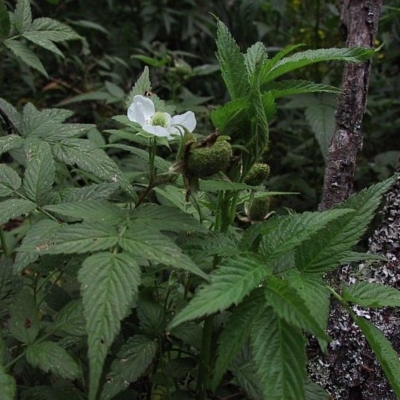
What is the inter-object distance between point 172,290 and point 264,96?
1.41 feet

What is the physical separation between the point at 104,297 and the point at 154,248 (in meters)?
Result: 0.10

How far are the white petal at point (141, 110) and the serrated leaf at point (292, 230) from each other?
A: 0.84 feet

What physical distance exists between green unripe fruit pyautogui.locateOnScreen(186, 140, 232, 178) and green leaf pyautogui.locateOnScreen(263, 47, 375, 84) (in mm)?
155

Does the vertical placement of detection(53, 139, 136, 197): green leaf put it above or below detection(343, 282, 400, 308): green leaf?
above

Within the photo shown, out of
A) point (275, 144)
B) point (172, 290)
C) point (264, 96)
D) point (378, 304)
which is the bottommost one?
point (275, 144)

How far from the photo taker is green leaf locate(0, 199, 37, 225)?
960 millimetres

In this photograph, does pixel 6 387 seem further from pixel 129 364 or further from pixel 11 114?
pixel 11 114

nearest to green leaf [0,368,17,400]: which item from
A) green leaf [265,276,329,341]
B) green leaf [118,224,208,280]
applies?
green leaf [118,224,208,280]

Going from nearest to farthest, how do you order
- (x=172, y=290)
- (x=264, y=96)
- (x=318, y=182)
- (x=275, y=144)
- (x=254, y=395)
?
(x=264, y=96) → (x=254, y=395) → (x=172, y=290) → (x=318, y=182) → (x=275, y=144)

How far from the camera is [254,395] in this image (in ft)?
3.30

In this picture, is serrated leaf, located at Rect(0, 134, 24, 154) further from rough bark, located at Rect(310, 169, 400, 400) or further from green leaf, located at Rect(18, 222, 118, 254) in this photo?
rough bark, located at Rect(310, 169, 400, 400)

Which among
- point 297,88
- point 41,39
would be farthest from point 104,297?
point 41,39

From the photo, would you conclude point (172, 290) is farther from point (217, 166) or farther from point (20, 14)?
point (20, 14)

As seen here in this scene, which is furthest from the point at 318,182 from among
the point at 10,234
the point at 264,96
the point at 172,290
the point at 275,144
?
the point at 264,96
